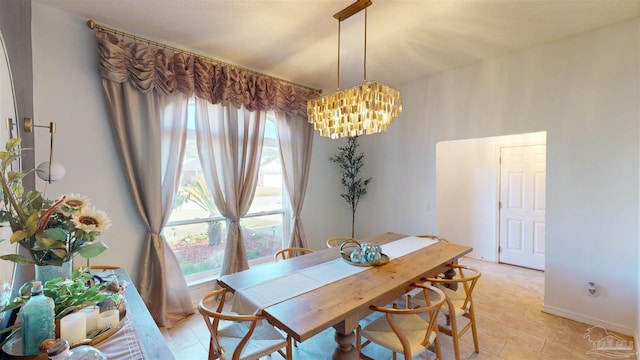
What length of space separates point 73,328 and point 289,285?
1.08 m

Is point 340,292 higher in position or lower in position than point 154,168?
lower

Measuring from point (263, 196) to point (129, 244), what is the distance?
61.7 inches

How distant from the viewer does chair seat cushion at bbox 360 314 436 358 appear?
1617 millimetres

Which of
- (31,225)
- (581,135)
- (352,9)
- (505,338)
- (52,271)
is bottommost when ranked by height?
(505,338)

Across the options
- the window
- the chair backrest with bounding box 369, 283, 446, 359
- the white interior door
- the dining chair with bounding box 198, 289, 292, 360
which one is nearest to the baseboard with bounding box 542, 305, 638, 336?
the white interior door

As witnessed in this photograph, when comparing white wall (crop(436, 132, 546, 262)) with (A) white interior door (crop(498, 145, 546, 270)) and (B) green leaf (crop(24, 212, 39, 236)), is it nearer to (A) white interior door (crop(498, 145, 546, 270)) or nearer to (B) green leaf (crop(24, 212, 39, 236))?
(A) white interior door (crop(498, 145, 546, 270))

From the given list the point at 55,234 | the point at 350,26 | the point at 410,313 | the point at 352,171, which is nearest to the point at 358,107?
the point at 350,26

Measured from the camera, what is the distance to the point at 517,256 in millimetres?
4172

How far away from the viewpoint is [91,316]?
1042mm

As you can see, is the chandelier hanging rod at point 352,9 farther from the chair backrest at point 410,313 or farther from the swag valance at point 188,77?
the chair backrest at point 410,313

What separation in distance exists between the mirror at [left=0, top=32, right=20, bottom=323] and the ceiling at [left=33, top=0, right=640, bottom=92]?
1.17 meters

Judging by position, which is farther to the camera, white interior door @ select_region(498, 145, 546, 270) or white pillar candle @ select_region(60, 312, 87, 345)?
white interior door @ select_region(498, 145, 546, 270)

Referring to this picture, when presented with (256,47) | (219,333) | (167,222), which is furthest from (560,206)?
(167,222)

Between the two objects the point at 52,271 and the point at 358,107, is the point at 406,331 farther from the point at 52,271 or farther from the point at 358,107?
the point at 52,271
